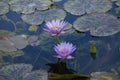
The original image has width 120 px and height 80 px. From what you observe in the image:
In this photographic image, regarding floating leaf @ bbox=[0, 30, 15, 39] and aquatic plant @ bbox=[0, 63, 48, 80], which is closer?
aquatic plant @ bbox=[0, 63, 48, 80]

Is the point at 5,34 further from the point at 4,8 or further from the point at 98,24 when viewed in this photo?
the point at 98,24

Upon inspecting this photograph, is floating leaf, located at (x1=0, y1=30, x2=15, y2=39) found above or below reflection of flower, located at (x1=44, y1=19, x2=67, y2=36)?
below

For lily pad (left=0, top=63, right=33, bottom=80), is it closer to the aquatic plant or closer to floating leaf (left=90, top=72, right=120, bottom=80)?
the aquatic plant

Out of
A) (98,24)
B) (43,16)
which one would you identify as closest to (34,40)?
(43,16)

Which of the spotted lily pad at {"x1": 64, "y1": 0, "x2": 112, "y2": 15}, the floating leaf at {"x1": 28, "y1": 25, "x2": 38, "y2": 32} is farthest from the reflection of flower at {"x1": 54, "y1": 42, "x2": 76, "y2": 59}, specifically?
the spotted lily pad at {"x1": 64, "y1": 0, "x2": 112, "y2": 15}

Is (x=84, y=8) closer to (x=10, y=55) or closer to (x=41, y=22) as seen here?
(x=41, y=22)

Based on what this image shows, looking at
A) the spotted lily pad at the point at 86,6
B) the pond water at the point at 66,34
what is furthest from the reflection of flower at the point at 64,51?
the spotted lily pad at the point at 86,6
